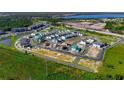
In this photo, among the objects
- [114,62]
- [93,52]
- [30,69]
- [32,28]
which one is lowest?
[30,69]

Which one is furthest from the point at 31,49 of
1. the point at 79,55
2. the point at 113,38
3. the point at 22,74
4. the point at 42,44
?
the point at 113,38

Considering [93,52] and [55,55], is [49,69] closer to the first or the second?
[55,55]

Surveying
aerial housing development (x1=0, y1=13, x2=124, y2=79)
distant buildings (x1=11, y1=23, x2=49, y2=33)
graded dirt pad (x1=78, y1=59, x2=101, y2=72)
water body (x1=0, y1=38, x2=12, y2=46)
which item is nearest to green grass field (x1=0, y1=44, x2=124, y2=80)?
aerial housing development (x1=0, y1=13, x2=124, y2=79)

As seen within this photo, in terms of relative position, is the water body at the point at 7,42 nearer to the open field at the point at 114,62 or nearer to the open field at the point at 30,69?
the open field at the point at 30,69

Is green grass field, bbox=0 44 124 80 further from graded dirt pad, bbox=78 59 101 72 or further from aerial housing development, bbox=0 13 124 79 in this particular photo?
graded dirt pad, bbox=78 59 101 72

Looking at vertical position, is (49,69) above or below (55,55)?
below

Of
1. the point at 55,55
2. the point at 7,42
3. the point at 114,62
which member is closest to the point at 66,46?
the point at 55,55

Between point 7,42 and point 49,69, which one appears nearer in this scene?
point 49,69
